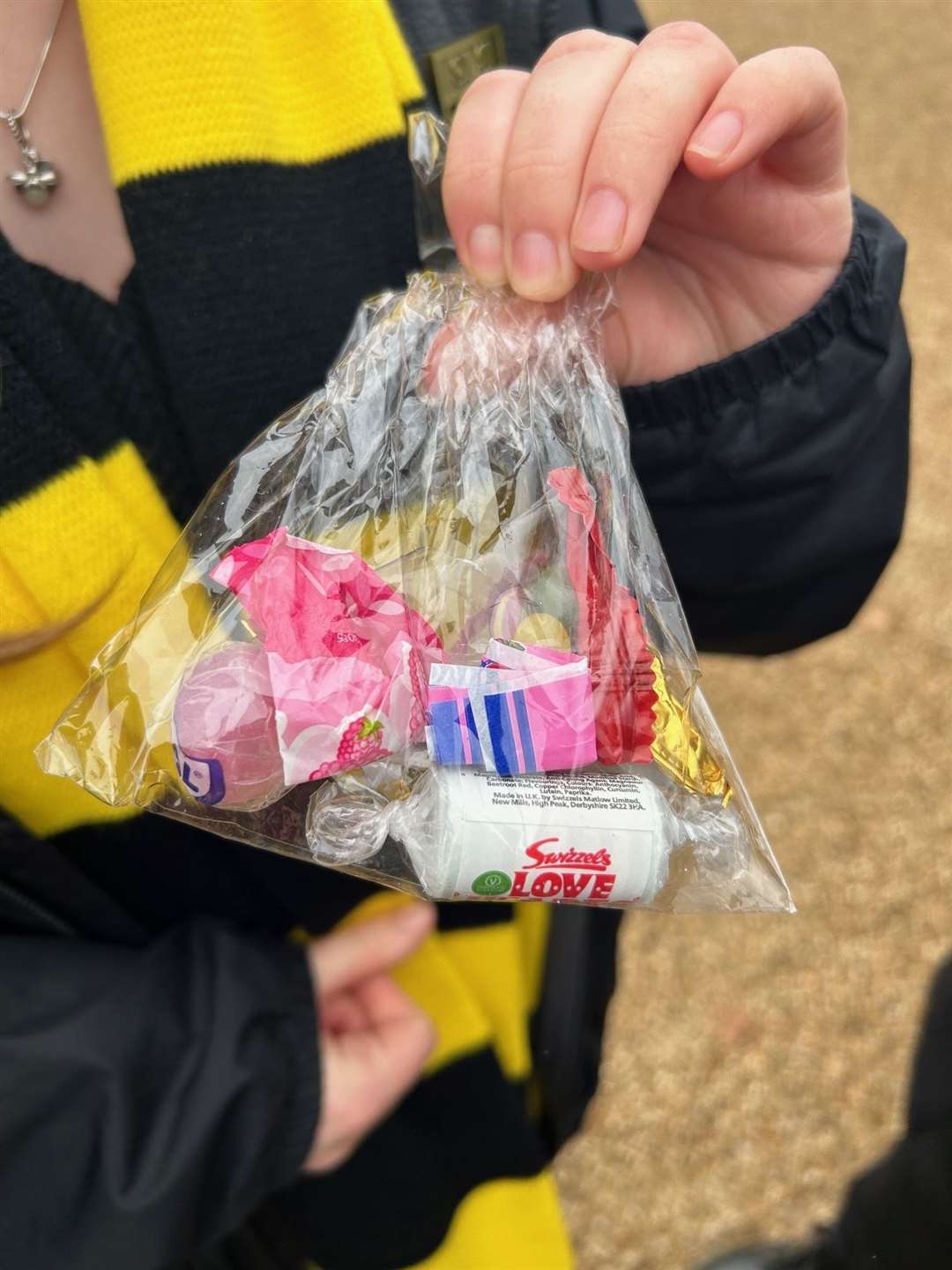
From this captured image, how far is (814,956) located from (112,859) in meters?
1.49

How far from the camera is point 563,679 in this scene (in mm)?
612

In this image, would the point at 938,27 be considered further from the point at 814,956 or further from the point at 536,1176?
the point at 536,1176

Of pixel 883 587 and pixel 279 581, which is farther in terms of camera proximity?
pixel 883 587

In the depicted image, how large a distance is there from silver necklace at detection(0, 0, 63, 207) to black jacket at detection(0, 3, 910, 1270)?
0.20ft

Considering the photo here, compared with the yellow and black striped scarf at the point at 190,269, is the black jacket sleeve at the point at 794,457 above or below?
below

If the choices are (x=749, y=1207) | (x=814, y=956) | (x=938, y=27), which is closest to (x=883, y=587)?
(x=814, y=956)

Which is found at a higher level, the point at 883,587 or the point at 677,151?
the point at 677,151

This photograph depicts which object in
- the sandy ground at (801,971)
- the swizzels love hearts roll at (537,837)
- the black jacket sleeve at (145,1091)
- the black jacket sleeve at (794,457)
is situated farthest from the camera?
the sandy ground at (801,971)

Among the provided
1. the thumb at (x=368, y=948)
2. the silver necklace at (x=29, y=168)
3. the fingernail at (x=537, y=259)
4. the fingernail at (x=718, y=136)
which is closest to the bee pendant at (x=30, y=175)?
the silver necklace at (x=29, y=168)

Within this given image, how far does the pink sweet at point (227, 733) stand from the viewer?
0.60m

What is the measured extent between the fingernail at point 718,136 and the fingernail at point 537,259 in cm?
10

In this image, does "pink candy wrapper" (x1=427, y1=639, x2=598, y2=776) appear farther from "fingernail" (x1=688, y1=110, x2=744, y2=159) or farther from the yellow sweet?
"fingernail" (x1=688, y1=110, x2=744, y2=159)

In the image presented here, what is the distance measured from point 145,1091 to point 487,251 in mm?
629

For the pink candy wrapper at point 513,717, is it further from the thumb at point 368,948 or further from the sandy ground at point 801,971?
the sandy ground at point 801,971
